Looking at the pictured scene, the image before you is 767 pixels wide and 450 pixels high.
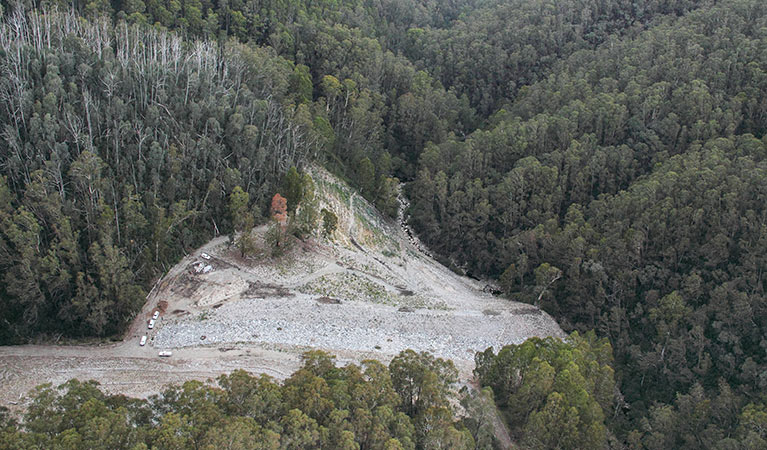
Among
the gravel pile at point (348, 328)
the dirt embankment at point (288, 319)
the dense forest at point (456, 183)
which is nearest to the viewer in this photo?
the dirt embankment at point (288, 319)

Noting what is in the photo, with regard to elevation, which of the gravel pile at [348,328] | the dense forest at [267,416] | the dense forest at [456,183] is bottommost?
the dense forest at [267,416]

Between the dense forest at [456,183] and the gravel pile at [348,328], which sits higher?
the dense forest at [456,183]

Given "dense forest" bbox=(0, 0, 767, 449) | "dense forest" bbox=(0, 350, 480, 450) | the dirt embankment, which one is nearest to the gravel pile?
the dirt embankment

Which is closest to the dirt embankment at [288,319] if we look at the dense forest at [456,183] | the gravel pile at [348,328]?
the gravel pile at [348,328]

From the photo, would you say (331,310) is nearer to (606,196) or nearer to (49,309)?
(49,309)

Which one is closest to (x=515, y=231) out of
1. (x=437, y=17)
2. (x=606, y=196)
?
(x=606, y=196)

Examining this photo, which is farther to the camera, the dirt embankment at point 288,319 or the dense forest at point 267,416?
the dirt embankment at point 288,319

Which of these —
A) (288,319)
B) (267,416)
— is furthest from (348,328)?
(267,416)

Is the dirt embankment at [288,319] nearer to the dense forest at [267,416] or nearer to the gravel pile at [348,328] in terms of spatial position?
the gravel pile at [348,328]
